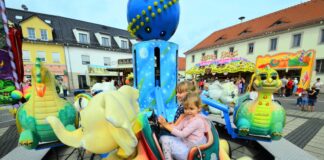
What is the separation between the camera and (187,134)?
4.13 feet

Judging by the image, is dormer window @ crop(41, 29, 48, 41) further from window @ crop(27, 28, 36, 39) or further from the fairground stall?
the fairground stall

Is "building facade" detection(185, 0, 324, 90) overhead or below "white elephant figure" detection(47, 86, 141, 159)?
overhead

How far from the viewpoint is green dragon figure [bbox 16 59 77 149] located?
1473 mm

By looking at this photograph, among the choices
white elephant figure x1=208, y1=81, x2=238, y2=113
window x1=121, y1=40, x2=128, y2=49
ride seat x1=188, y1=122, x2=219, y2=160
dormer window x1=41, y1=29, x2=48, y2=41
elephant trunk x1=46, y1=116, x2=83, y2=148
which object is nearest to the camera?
elephant trunk x1=46, y1=116, x2=83, y2=148

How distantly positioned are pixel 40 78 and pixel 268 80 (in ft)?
8.57

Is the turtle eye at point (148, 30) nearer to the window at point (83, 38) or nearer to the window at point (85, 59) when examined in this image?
the window at point (85, 59)

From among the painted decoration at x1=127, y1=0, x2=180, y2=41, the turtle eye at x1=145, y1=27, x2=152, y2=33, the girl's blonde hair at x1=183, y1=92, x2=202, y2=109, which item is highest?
the painted decoration at x1=127, y1=0, x2=180, y2=41

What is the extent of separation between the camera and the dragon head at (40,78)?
1445 millimetres

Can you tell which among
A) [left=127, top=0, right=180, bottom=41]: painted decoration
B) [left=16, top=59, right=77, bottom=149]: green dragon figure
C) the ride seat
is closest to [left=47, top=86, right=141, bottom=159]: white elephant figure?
the ride seat

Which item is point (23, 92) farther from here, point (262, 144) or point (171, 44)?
point (262, 144)

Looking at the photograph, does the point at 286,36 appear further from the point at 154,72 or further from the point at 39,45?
the point at 39,45

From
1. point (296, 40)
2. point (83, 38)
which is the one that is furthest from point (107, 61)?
point (296, 40)

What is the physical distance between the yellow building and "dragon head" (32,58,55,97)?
12513 millimetres

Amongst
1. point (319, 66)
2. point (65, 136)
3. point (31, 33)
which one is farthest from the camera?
point (31, 33)
